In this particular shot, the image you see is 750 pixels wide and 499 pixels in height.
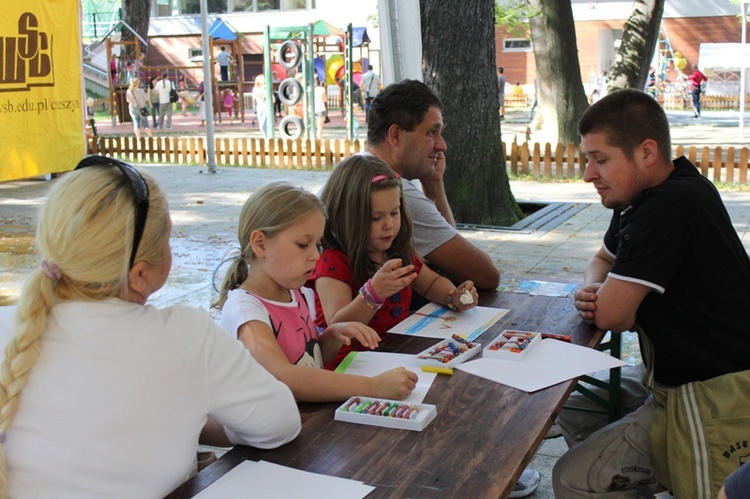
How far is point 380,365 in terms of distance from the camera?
8.46 feet

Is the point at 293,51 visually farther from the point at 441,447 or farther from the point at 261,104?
the point at 441,447

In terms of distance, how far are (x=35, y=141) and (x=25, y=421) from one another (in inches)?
153

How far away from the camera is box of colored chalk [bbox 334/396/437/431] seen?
206cm

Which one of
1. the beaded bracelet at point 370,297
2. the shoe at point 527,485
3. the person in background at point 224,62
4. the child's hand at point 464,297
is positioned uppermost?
the person in background at point 224,62

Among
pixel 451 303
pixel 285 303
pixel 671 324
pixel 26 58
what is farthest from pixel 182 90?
pixel 671 324

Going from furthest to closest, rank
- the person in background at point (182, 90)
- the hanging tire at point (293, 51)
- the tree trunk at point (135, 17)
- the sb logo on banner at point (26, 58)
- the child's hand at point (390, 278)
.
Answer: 1. the person in background at point (182, 90)
2. the tree trunk at point (135, 17)
3. the hanging tire at point (293, 51)
4. the sb logo on banner at point (26, 58)
5. the child's hand at point (390, 278)

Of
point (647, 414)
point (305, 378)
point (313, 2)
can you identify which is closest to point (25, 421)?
point (305, 378)

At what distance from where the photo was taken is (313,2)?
132ft

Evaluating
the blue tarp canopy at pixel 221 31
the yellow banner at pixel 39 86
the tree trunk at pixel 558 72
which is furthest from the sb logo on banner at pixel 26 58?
the blue tarp canopy at pixel 221 31

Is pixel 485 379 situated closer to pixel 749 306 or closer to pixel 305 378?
pixel 305 378

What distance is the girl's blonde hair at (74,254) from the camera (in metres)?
1.58

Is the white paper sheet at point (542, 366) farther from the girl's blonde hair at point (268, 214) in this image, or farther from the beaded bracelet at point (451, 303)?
the girl's blonde hair at point (268, 214)

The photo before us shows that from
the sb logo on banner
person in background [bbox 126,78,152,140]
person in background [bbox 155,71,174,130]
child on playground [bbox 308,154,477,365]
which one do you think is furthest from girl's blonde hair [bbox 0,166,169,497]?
person in background [bbox 155,71,174,130]

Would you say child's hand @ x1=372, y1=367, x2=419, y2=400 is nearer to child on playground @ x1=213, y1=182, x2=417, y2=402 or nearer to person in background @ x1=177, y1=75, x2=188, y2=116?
child on playground @ x1=213, y1=182, x2=417, y2=402
